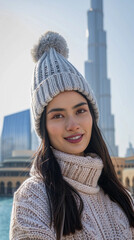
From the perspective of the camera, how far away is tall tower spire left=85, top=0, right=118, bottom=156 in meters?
98.2

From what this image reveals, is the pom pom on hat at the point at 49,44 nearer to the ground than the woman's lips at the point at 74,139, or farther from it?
farther from it

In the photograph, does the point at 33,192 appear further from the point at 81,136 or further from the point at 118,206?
the point at 118,206

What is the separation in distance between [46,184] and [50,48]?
34.4 inches

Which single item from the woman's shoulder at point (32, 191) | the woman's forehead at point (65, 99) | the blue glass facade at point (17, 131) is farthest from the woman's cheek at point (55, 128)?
the blue glass facade at point (17, 131)

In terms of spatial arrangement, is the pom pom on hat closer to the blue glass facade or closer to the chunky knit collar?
the chunky knit collar

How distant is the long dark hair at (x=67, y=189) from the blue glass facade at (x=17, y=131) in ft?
173

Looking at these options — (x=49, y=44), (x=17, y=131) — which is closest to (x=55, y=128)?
(x=49, y=44)

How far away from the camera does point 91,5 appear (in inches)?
4500

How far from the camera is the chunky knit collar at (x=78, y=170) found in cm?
161

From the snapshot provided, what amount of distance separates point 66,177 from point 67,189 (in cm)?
7

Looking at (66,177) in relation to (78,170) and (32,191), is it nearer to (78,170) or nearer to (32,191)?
(78,170)

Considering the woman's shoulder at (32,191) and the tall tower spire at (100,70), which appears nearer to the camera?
the woman's shoulder at (32,191)

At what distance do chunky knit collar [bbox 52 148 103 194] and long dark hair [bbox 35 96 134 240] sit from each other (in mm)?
31

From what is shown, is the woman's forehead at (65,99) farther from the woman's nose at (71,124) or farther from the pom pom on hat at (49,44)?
the pom pom on hat at (49,44)
